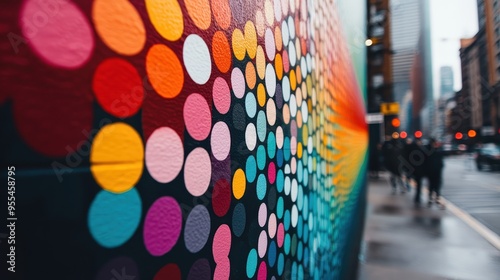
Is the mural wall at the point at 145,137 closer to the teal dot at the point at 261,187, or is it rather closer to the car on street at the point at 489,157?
the teal dot at the point at 261,187

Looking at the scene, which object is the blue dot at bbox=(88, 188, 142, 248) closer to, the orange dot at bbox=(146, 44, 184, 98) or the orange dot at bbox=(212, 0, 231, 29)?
the orange dot at bbox=(146, 44, 184, 98)

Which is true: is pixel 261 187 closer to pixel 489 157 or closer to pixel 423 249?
pixel 423 249

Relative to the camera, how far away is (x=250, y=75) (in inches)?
43.9

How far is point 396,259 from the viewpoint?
13.2 ft

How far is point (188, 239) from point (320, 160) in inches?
61.5

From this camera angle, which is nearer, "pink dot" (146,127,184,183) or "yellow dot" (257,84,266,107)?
"pink dot" (146,127,184,183)

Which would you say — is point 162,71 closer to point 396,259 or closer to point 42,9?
point 42,9

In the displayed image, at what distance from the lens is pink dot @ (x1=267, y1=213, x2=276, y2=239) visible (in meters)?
1.26

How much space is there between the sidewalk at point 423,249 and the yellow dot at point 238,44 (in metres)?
3.21

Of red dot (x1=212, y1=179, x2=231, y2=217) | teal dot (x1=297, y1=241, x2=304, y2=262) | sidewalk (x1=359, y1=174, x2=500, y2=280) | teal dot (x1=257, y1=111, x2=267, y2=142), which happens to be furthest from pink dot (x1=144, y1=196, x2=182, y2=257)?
sidewalk (x1=359, y1=174, x2=500, y2=280)

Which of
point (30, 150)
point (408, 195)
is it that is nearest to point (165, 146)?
point (30, 150)

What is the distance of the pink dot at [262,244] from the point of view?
117 cm

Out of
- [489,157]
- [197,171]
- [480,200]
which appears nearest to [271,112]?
[197,171]

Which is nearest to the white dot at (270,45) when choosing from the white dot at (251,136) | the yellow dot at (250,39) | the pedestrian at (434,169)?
the yellow dot at (250,39)
